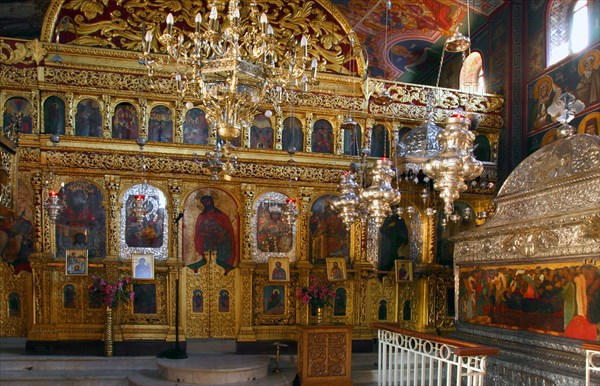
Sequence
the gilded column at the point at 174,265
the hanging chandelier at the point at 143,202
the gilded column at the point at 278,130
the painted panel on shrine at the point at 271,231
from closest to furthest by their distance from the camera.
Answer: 1. the hanging chandelier at the point at 143,202
2. the gilded column at the point at 174,265
3. the painted panel on shrine at the point at 271,231
4. the gilded column at the point at 278,130

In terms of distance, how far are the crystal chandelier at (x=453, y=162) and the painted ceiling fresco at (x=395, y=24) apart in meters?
7.03

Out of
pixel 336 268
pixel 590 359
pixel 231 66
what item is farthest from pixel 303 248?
pixel 590 359

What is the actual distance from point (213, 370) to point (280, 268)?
276 cm

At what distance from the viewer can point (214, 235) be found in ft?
35.2

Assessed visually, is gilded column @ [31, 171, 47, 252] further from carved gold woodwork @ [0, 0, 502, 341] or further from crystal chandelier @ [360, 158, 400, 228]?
crystal chandelier @ [360, 158, 400, 228]

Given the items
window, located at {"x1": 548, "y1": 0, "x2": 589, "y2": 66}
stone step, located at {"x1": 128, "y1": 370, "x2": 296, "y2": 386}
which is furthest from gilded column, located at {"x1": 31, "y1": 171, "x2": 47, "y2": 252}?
window, located at {"x1": 548, "y1": 0, "x2": 589, "y2": 66}

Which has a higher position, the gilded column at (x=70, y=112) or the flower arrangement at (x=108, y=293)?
the gilded column at (x=70, y=112)

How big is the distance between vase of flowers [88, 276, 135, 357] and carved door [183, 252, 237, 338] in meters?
1.23

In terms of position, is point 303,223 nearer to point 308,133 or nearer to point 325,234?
point 325,234

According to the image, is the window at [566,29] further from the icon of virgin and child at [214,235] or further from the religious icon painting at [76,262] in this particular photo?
the religious icon painting at [76,262]

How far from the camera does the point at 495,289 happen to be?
8117 mm

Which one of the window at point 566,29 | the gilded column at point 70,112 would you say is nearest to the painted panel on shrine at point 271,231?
the gilded column at point 70,112

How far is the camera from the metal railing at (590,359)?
5441 millimetres

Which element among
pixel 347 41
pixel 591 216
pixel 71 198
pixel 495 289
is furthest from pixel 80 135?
pixel 591 216
